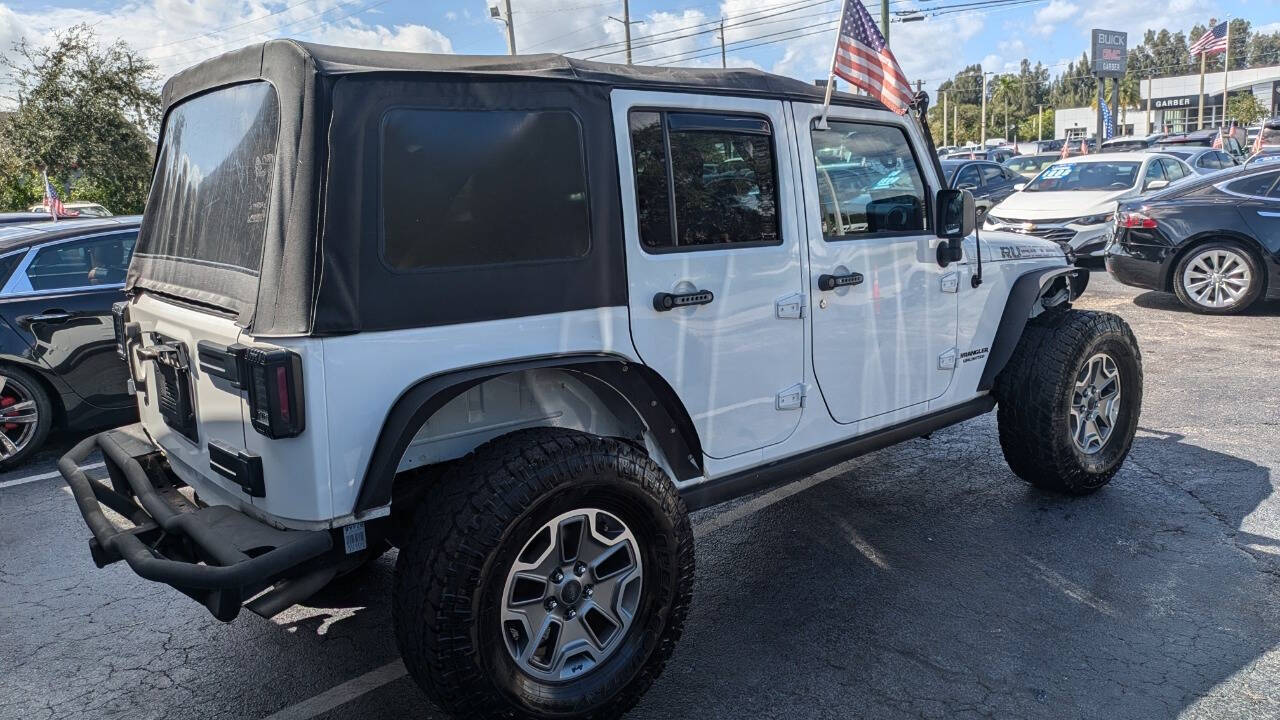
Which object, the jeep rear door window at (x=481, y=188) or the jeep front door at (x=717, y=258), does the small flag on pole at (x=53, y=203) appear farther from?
the jeep front door at (x=717, y=258)

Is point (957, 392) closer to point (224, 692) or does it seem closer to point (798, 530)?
point (798, 530)

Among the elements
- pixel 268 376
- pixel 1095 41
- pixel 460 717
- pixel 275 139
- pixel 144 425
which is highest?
pixel 1095 41

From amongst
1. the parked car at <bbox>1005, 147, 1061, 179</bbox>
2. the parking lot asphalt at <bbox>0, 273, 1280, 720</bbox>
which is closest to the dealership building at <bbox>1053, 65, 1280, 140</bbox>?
the parked car at <bbox>1005, 147, 1061, 179</bbox>

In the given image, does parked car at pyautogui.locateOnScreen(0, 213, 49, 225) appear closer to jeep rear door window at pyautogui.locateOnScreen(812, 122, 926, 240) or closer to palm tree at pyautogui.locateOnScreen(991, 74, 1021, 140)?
jeep rear door window at pyautogui.locateOnScreen(812, 122, 926, 240)

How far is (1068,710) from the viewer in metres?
3.08

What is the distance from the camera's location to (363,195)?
8.66ft

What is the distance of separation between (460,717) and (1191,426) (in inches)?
212

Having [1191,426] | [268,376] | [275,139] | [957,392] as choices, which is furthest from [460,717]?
[1191,426]

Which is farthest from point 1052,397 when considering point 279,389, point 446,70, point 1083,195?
point 1083,195

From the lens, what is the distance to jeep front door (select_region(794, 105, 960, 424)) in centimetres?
378

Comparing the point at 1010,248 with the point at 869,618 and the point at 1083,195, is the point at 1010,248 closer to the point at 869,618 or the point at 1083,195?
the point at 869,618

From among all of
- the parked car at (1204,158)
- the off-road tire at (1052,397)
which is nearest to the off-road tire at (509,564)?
the off-road tire at (1052,397)

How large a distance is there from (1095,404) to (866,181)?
6.33 feet

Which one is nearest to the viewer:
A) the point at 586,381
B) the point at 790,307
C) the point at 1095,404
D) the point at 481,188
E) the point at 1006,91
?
the point at 481,188
